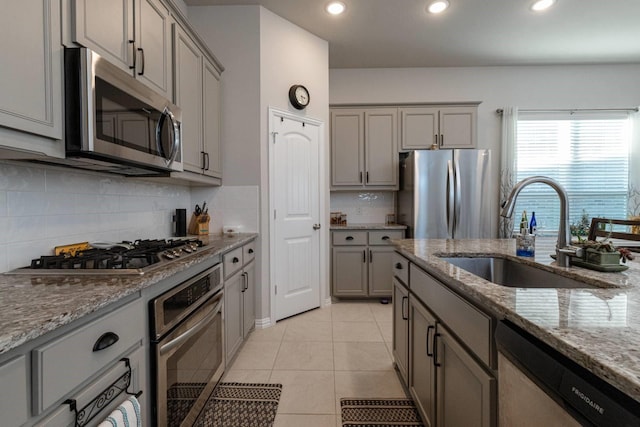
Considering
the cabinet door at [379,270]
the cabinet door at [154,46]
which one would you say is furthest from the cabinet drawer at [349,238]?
the cabinet door at [154,46]

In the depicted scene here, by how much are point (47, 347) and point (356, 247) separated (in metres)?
3.21

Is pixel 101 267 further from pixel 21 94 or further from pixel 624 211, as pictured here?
pixel 624 211

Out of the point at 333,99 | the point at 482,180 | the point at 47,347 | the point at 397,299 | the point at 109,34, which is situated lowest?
the point at 397,299

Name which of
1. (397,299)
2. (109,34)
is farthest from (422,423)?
(109,34)

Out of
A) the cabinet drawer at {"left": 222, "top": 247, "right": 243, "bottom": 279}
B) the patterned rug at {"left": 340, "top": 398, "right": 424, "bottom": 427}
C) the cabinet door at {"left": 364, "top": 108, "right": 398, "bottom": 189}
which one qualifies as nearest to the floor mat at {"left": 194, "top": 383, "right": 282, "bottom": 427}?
the patterned rug at {"left": 340, "top": 398, "right": 424, "bottom": 427}

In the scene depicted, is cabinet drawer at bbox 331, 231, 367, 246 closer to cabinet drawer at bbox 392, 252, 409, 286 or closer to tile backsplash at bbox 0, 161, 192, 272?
cabinet drawer at bbox 392, 252, 409, 286

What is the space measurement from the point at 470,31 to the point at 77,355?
4.18m

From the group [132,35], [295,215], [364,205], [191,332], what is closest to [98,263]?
[191,332]

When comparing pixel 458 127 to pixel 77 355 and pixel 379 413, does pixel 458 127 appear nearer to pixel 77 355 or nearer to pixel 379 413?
pixel 379 413

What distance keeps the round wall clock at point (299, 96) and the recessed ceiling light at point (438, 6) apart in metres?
1.40

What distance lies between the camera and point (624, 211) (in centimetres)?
423

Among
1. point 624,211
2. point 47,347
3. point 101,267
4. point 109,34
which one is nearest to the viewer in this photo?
point 47,347

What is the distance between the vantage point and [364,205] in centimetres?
437

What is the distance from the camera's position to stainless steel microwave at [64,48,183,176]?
3.79 feet
